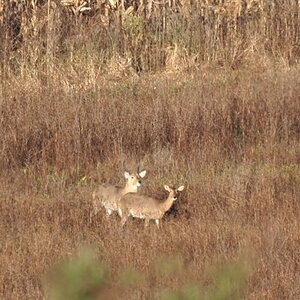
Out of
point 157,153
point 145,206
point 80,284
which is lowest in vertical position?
point 157,153

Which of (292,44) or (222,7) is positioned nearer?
(292,44)

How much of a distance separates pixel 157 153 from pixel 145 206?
1866 millimetres

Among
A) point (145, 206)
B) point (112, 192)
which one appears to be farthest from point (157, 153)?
point (145, 206)

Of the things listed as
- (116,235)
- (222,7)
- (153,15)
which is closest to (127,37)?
(153,15)

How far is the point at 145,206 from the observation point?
7.94 m

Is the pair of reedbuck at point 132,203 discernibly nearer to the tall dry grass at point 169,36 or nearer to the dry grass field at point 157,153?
the dry grass field at point 157,153

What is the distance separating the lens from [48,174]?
30.7ft

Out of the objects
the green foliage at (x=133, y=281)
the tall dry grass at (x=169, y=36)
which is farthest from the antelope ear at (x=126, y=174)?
the tall dry grass at (x=169, y=36)

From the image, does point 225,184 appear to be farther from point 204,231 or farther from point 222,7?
point 222,7

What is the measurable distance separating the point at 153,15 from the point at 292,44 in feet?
7.25

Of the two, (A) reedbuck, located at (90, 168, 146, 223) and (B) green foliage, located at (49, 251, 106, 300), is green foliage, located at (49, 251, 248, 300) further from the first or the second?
(A) reedbuck, located at (90, 168, 146, 223)

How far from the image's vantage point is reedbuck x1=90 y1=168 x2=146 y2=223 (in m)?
8.02

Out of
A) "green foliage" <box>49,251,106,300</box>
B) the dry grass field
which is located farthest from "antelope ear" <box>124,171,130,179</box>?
"green foliage" <box>49,251,106,300</box>

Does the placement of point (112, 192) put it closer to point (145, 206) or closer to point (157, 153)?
point (145, 206)
